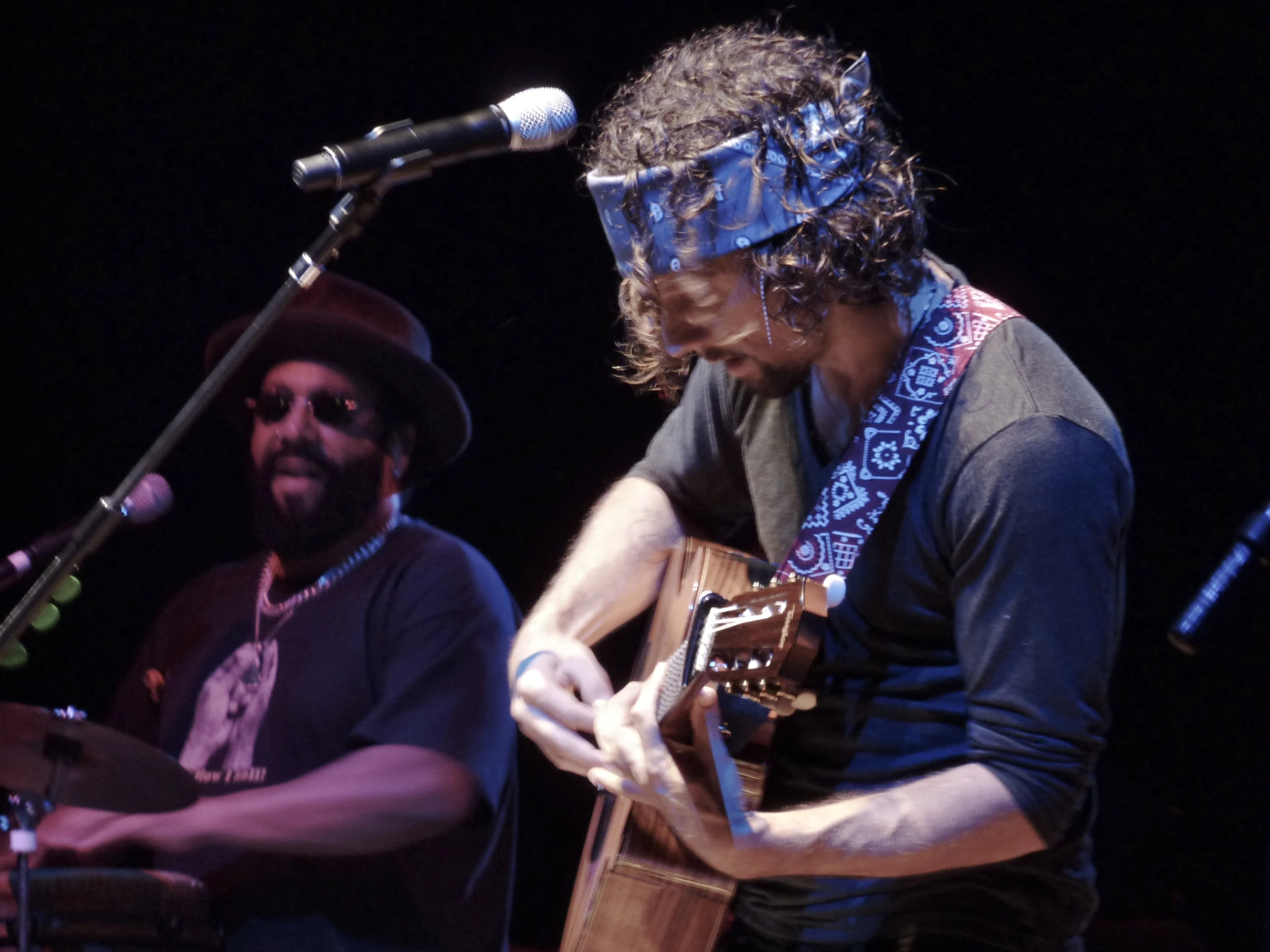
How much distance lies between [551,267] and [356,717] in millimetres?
1339

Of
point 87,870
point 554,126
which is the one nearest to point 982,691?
point 554,126

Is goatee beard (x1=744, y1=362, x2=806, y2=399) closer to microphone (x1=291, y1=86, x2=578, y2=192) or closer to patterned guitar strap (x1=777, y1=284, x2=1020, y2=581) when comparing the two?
patterned guitar strap (x1=777, y1=284, x2=1020, y2=581)

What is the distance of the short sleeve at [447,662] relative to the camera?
10.7 feet

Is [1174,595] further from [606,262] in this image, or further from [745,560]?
[606,262]

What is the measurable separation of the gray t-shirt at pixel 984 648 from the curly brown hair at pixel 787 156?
0.22 meters

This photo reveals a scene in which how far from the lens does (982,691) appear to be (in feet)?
5.14

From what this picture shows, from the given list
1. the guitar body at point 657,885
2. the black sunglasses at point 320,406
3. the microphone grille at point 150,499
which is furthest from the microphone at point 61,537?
the guitar body at point 657,885

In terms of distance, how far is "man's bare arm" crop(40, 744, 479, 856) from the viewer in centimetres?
313

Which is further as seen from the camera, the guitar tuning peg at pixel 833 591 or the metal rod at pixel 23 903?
the metal rod at pixel 23 903

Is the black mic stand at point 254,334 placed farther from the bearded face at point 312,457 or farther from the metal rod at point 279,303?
the bearded face at point 312,457

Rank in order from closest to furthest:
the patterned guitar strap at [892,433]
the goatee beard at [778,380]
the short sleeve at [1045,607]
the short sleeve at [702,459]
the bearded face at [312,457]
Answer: the short sleeve at [1045,607] → the patterned guitar strap at [892,433] → the goatee beard at [778,380] → the short sleeve at [702,459] → the bearded face at [312,457]

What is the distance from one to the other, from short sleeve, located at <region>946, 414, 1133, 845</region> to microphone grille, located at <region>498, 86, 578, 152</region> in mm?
888

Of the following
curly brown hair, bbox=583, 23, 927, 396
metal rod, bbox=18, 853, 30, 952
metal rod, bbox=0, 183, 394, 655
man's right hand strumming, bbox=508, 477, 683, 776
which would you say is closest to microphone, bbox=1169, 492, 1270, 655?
curly brown hair, bbox=583, 23, 927, 396

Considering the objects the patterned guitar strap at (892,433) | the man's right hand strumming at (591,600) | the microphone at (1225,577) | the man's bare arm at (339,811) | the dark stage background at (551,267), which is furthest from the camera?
the man's bare arm at (339,811)
